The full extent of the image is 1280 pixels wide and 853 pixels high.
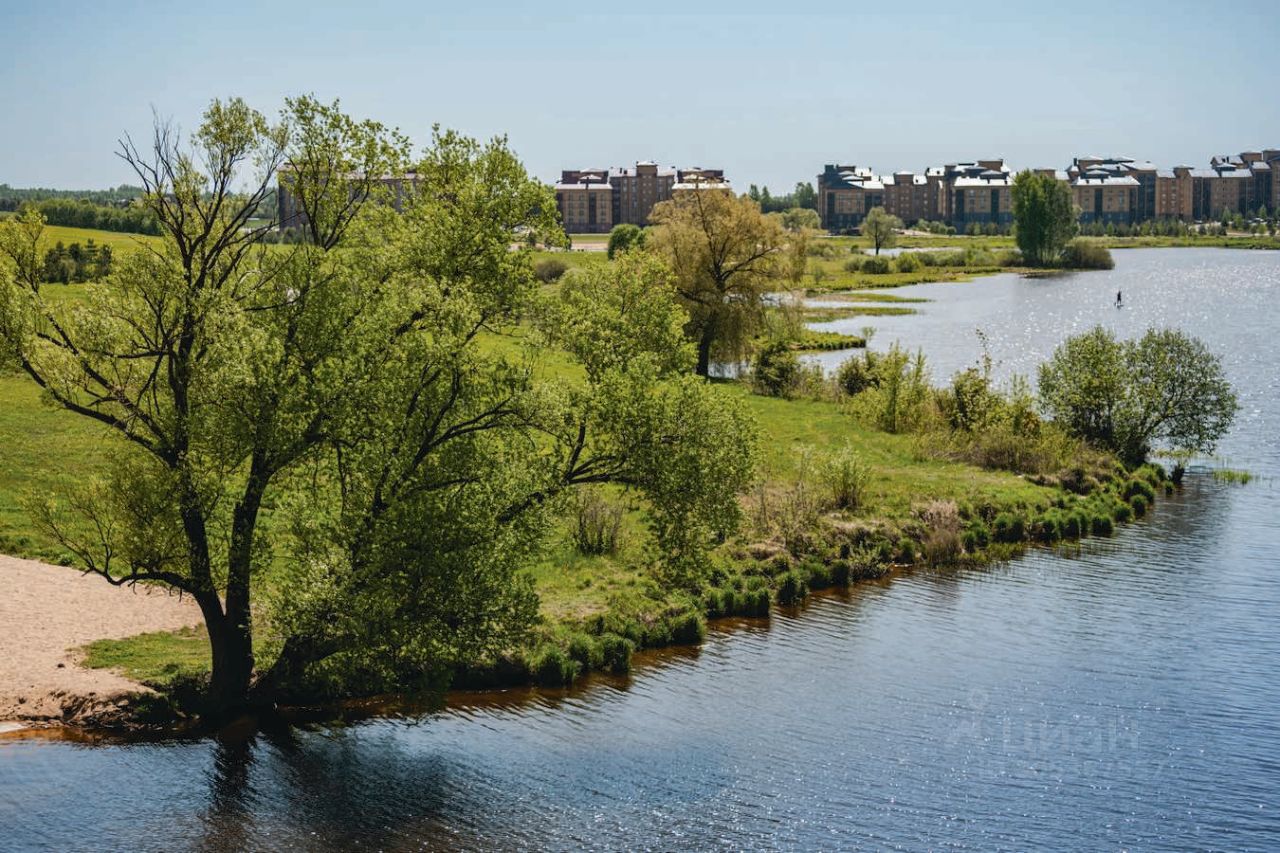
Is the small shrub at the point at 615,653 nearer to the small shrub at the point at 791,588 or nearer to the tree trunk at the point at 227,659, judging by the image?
the small shrub at the point at 791,588

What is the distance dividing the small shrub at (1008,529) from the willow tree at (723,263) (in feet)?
78.0

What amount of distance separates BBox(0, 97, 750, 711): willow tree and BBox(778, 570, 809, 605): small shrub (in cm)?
922

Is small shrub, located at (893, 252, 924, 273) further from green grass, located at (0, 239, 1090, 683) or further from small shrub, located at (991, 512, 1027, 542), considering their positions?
small shrub, located at (991, 512, 1027, 542)

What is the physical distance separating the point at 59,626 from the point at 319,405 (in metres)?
9.39

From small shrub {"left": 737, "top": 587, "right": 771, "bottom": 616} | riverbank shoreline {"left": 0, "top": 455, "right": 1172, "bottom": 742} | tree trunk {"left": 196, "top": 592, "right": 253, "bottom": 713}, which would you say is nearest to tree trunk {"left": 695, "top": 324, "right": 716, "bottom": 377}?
riverbank shoreline {"left": 0, "top": 455, "right": 1172, "bottom": 742}

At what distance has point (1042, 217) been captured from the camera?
146 meters

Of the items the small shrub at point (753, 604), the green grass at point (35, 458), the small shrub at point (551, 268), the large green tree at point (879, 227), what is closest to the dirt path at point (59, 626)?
the green grass at point (35, 458)

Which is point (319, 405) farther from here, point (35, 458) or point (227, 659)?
point (35, 458)

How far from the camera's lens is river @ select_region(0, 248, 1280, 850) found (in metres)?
20.2

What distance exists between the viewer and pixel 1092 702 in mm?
25625

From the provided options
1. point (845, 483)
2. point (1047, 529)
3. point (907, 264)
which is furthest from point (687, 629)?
point (907, 264)

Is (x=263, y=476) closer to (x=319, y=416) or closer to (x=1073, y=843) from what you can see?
(x=319, y=416)

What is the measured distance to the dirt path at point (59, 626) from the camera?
23391 mm

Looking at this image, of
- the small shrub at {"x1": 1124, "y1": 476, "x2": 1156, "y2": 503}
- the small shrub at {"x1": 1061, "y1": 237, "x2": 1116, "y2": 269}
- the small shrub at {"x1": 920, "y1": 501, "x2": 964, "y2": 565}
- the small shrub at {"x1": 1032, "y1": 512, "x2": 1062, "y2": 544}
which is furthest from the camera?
the small shrub at {"x1": 1061, "y1": 237, "x2": 1116, "y2": 269}
